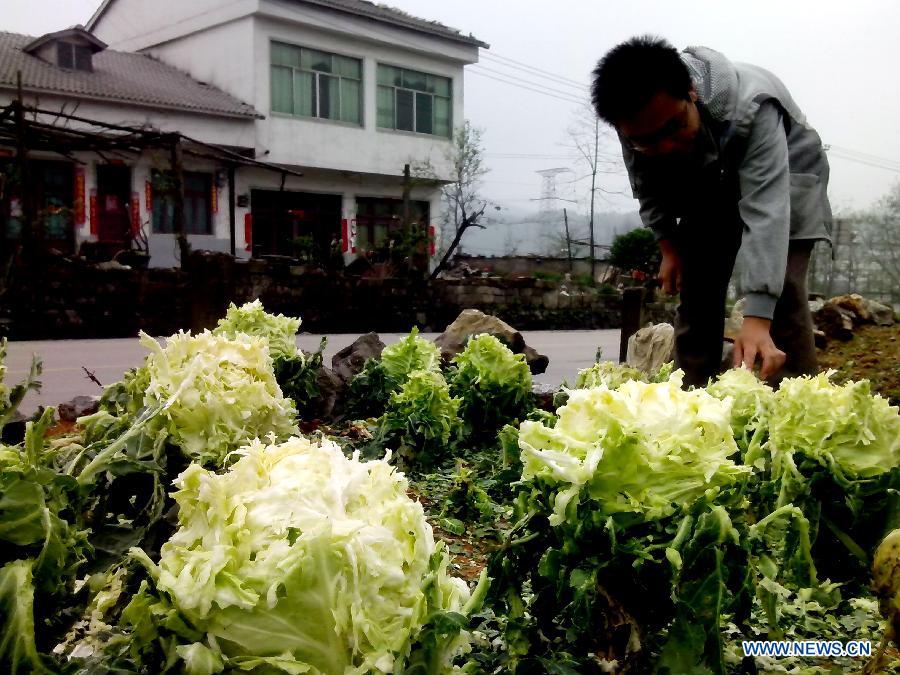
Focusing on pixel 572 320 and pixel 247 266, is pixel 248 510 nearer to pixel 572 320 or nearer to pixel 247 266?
pixel 247 266

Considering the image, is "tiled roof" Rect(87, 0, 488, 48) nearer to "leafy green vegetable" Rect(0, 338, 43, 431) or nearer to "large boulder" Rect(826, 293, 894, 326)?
"large boulder" Rect(826, 293, 894, 326)

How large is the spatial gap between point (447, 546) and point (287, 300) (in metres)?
13.1

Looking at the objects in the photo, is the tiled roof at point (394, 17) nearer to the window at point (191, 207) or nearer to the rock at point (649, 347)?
the window at point (191, 207)

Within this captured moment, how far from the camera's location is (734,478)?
146cm

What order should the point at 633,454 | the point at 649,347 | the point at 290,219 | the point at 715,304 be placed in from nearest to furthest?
the point at 633,454 → the point at 715,304 → the point at 649,347 → the point at 290,219

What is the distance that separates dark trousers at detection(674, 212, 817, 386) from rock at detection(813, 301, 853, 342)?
17.9 feet

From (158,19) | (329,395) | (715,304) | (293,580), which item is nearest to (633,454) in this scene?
(293,580)

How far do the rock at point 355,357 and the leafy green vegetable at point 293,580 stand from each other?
3548 millimetres

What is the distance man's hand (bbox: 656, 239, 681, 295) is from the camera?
4.04 m

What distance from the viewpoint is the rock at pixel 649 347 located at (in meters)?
6.06

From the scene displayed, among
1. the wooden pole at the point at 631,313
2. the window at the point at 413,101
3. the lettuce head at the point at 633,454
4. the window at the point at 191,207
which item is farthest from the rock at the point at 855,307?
the window at the point at 413,101

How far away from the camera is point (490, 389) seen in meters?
4.29

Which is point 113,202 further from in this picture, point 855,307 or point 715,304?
point 715,304

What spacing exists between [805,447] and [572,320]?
16879 mm
